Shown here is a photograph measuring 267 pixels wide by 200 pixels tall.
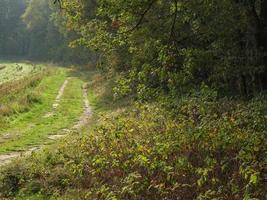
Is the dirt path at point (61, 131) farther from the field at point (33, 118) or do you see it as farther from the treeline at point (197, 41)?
the treeline at point (197, 41)

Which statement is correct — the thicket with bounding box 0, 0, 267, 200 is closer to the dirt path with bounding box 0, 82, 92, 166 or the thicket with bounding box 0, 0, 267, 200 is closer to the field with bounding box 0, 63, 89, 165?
the dirt path with bounding box 0, 82, 92, 166

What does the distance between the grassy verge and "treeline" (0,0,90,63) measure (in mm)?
72624

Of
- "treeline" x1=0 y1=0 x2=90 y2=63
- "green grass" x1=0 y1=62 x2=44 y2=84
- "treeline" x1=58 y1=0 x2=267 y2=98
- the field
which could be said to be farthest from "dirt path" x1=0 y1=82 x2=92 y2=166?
"treeline" x1=0 y1=0 x2=90 y2=63

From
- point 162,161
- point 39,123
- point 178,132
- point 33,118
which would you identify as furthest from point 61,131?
point 162,161

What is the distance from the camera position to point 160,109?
60.1ft

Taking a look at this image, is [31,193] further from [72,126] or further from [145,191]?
[72,126]

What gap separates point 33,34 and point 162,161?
109404 millimetres

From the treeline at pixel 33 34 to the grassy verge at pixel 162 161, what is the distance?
72624 millimetres

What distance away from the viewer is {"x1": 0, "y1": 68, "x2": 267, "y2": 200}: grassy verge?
929cm

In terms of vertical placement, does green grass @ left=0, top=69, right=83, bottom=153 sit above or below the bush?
below

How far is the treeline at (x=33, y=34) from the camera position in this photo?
102 meters

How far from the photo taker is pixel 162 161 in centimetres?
1065

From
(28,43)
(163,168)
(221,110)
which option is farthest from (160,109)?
(28,43)

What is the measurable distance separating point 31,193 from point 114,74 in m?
26.0
